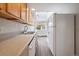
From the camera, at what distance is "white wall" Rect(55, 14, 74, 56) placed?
1.75 metres

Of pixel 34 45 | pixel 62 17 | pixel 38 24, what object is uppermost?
pixel 62 17

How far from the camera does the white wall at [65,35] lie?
175 cm

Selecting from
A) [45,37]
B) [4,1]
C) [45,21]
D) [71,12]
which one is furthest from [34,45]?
[4,1]

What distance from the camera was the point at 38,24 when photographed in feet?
5.35

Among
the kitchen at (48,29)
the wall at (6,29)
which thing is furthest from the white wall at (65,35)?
the wall at (6,29)

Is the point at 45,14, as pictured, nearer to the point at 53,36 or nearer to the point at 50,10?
the point at 50,10

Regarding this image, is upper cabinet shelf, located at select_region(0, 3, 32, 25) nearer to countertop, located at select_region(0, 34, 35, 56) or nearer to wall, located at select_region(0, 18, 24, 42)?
wall, located at select_region(0, 18, 24, 42)

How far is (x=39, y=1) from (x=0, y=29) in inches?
26.7

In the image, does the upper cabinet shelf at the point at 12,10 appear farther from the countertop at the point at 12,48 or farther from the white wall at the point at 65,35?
the white wall at the point at 65,35

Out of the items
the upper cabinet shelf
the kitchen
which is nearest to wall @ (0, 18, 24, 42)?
the kitchen

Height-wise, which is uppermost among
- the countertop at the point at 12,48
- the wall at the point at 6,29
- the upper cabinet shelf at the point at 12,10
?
the upper cabinet shelf at the point at 12,10

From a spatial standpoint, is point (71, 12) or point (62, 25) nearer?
point (71, 12)

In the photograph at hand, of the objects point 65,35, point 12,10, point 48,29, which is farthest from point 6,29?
point 65,35

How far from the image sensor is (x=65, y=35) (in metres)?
1.91
